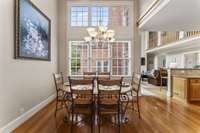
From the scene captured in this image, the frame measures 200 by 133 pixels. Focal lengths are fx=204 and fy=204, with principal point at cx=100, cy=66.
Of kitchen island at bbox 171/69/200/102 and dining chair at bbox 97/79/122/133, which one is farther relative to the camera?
kitchen island at bbox 171/69/200/102

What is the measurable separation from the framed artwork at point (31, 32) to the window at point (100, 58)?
5.44ft

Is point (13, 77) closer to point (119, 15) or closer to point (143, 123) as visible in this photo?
point (143, 123)

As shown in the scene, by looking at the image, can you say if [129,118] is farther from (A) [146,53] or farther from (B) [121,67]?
(A) [146,53]

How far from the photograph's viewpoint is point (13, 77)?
3.77m

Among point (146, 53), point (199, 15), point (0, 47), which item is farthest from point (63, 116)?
point (146, 53)

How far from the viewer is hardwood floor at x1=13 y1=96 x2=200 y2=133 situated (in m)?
3.74

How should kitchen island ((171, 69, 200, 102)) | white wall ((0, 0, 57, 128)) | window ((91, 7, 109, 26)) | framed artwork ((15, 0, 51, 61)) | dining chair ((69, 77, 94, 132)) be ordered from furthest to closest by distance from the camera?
window ((91, 7, 109, 26))
kitchen island ((171, 69, 200, 102))
framed artwork ((15, 0, 51, 61))
dining chair ((69, 77, 94, 132))
white wall ((0, 0, 57, 128))

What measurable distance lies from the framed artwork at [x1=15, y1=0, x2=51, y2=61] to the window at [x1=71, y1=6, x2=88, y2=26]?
63.9 inches

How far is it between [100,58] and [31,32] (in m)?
3.40

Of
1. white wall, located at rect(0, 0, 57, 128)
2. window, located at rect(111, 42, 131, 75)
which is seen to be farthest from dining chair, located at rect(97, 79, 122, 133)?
window, located at rect(111, 42, 131, 75)

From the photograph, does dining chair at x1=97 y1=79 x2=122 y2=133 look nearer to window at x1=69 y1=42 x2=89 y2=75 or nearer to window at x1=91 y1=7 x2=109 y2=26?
window at x1=69 y1=42 x2=89 y2=75

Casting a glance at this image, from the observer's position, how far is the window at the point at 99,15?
7.58 m

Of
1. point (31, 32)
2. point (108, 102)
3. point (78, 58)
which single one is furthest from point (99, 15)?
point (108, 102)

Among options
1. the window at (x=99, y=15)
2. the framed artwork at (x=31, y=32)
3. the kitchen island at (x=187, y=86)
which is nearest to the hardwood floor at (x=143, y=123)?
the kitchen island at (x=187, y=86)
